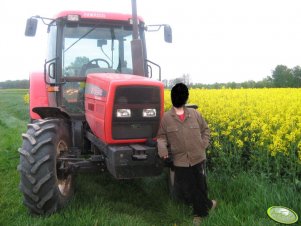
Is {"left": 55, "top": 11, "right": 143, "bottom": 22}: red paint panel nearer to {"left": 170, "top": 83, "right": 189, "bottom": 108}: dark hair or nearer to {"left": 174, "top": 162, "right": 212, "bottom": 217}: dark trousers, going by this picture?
{"left": 170, "top": 83, "right": 189, "bottom": 108}: dark hair

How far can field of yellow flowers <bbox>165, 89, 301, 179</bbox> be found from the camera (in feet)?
17.5

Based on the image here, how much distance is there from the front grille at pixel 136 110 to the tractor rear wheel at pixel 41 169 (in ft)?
2.50

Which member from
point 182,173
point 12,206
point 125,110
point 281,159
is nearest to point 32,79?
point 12,206

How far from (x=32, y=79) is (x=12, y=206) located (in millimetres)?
2414

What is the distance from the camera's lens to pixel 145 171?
4.66 metres

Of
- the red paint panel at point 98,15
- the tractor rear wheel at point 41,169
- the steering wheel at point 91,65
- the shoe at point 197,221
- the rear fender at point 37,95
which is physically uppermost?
the red paint panel at point 98,15

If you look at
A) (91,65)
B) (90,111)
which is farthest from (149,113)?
(91,65)

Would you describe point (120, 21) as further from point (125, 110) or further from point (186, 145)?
point (186, 145)

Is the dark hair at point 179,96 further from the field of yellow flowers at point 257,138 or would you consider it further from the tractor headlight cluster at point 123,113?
the field of yellow flowers at point 257,138

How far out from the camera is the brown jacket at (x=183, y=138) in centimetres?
453

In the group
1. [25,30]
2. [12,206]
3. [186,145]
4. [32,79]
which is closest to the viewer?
[186,145]

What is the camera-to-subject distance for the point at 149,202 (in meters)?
5.67

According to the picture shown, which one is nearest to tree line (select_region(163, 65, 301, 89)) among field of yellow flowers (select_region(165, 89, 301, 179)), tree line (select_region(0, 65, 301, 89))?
tree line (select_region(0, 65, 301, 89))

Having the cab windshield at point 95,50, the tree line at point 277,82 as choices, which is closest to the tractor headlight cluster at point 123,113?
the cab windshield at point 95,50
